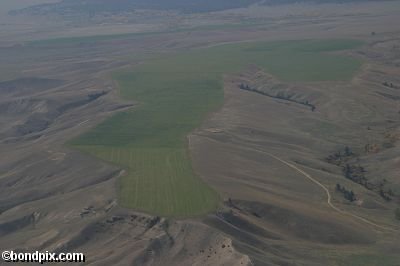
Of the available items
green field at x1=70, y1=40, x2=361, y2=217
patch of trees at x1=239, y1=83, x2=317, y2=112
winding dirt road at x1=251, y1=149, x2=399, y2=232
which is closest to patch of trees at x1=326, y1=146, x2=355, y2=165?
winding dirt road at x1=251, y1=149, x2=399, y2=232

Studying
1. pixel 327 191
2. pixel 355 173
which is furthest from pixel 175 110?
pixel 327 191

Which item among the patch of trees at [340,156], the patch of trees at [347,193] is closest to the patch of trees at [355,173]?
the patch of trees at [340,156]

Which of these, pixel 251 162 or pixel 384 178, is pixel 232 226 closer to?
pixel 251 162

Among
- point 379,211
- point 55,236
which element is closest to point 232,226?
point 55,236

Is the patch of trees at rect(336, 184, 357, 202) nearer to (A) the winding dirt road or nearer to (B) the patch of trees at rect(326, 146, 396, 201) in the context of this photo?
(A) the winding dirt road

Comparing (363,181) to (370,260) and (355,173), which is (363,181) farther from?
(370,260)

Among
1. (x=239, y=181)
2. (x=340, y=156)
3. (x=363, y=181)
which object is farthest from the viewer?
(x=340, y=156)
